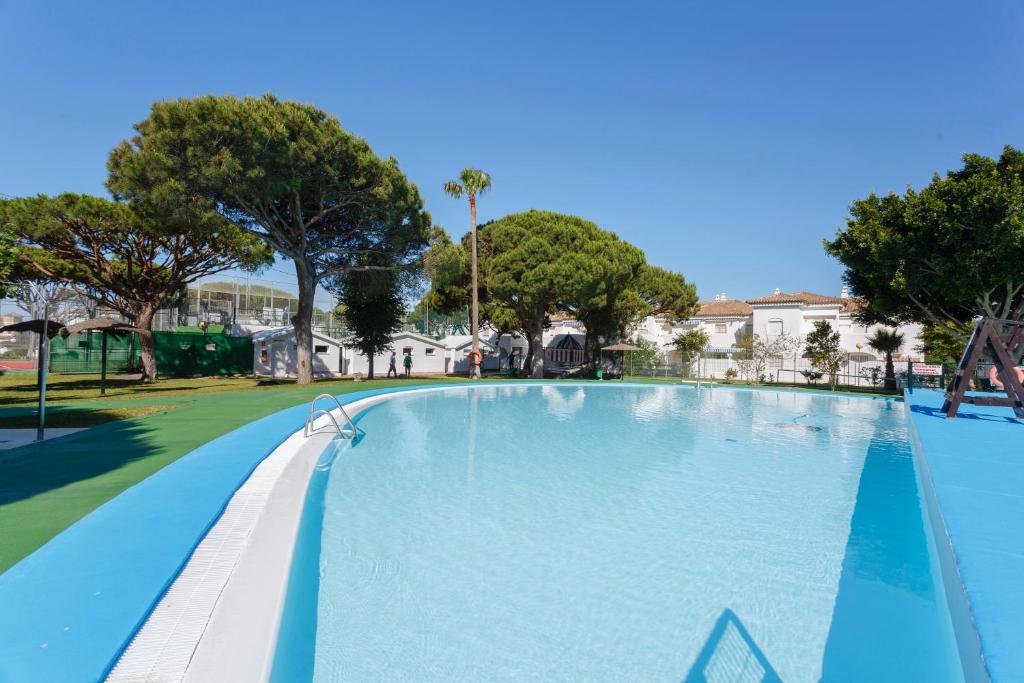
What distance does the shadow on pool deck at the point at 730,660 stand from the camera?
3.12 m

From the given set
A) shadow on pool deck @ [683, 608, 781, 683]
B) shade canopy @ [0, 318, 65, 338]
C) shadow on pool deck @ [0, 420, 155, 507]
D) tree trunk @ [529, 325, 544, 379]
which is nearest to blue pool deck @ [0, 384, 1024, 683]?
shadow on pool deck @ [0, 420, 155, 507]

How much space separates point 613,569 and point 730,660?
1390mm

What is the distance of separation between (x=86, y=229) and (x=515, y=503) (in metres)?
24.9

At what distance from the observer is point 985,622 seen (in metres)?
2.65

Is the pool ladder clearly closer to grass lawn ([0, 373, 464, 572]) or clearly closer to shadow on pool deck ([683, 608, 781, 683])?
grass lawn ([0, 373, 464, 572])

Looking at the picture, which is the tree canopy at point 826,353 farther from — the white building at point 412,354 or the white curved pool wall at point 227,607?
the white curved pool wall at point 227,607

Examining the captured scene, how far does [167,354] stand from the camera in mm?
29547

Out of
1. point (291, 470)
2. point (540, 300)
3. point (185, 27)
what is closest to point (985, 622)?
point (291, 470)

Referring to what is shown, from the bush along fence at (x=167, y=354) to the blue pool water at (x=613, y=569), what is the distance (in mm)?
25308

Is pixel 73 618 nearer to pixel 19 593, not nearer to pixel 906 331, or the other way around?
pixel 19 593

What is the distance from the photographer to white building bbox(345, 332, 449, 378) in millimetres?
33969

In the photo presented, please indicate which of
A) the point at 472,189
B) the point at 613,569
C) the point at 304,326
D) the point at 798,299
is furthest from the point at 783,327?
the point at 613,569

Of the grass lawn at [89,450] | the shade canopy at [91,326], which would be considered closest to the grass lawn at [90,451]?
the grass lawn at [89,450]

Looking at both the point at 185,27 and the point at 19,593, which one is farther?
the point at 185,27
